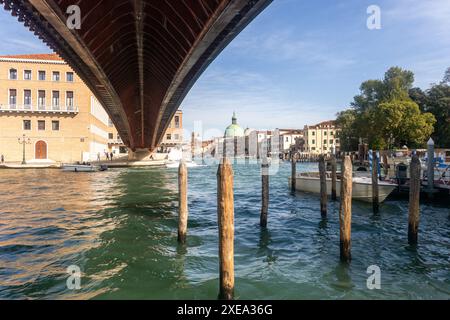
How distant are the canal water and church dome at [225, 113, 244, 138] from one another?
374 ft

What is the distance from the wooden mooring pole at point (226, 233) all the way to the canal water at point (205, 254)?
397mm

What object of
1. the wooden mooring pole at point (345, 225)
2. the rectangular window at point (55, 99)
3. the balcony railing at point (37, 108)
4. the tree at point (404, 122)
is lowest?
the wooden mooring pole at point (345, 225)

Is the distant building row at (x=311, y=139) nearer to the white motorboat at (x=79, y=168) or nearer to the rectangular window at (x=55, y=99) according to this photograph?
the rectangular window at (x=55, y=99)

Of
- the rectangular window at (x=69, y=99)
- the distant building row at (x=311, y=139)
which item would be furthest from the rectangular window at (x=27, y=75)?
the distant building row at (x=311, y=139)

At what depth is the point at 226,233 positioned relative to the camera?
5492 mm

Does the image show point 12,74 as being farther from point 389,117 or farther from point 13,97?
point 389,117

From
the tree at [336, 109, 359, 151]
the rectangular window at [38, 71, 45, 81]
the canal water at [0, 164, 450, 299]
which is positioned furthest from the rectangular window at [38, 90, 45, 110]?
the tree at [336, 109, 359, 151]

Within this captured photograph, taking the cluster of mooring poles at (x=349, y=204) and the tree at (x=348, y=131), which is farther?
the tree at (x=348, y=131)

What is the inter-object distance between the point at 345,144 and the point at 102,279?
189 feet

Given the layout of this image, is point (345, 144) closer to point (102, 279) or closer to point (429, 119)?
point (429, 119)

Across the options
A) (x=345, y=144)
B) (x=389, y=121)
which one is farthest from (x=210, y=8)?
(x=345, y=144)

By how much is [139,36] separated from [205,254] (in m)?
9.62

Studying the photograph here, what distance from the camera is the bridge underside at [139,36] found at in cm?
864

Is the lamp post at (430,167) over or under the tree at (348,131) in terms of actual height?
under
